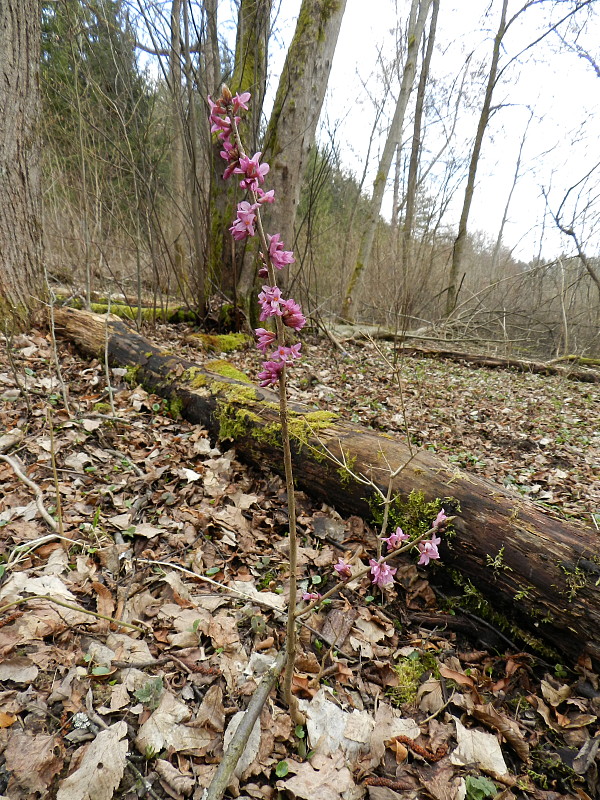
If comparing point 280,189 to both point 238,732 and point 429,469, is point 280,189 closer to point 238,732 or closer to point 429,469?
point 429,469

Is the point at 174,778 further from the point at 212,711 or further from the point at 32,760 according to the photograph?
the point at 32,760

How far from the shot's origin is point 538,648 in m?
1.98

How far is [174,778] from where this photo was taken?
4.43 feet

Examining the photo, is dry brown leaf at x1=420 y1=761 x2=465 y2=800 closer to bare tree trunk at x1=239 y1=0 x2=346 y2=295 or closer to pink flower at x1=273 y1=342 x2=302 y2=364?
pink flower at x1=273 y1=342 x2=302 y2=364

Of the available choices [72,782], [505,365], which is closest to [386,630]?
[72,782]

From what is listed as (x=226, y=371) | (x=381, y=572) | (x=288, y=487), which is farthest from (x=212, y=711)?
(x=226, y=371)

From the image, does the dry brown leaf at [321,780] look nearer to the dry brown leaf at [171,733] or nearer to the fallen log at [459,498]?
the dry brown leaf at [171,733]

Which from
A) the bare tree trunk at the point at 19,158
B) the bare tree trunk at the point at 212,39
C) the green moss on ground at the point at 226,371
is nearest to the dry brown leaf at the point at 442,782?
the green moss on ground at the point at 226,371

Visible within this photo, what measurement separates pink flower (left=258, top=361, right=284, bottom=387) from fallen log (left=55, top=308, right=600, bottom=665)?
3.13ft

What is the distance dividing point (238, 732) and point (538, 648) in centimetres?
152

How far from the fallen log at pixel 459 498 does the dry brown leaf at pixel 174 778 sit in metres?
1.46

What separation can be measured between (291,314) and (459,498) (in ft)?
5.37

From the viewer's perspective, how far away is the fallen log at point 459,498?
1.91 meters

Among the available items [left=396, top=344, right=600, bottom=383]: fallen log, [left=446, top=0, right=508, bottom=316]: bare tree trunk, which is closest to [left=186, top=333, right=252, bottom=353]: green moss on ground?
[left=396, top=344, right=600, bottom=383]: fallen log
